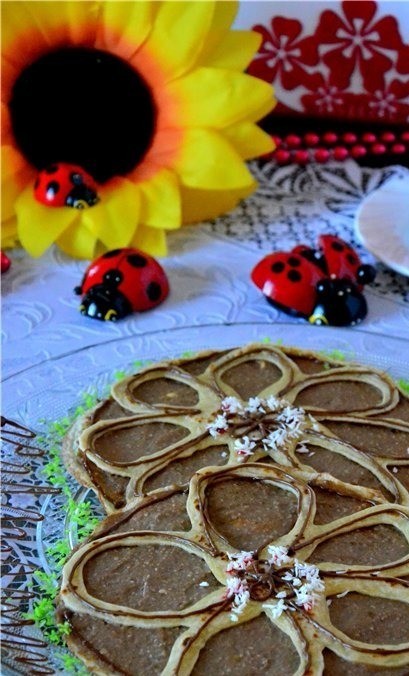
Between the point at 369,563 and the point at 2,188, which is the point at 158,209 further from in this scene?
the point at 369,563

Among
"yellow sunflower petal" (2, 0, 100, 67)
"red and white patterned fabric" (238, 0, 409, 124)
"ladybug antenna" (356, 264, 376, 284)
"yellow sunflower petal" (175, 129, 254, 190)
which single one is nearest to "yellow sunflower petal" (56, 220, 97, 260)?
"yellow sunflower petal" (175, 129, 254, 190)

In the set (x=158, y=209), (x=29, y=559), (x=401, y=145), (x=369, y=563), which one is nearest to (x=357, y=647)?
(x=369, y=563)

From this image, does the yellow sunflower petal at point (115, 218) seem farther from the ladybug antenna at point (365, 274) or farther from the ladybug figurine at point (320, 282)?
the ladybug antenna at point (365, 274)

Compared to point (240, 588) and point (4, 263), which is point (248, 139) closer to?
point (4, 263)

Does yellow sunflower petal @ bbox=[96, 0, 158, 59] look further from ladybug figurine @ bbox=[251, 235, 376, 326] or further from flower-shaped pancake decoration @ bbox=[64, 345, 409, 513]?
flower-shaped pancake decoration @ bbox=[64, 345, 409, 513]

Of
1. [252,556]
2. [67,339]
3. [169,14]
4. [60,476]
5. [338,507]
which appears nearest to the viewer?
[252,556]

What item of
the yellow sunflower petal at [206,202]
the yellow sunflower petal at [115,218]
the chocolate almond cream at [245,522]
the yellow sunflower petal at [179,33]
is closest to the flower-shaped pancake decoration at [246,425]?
the chocolate almond cream at [245,522]
